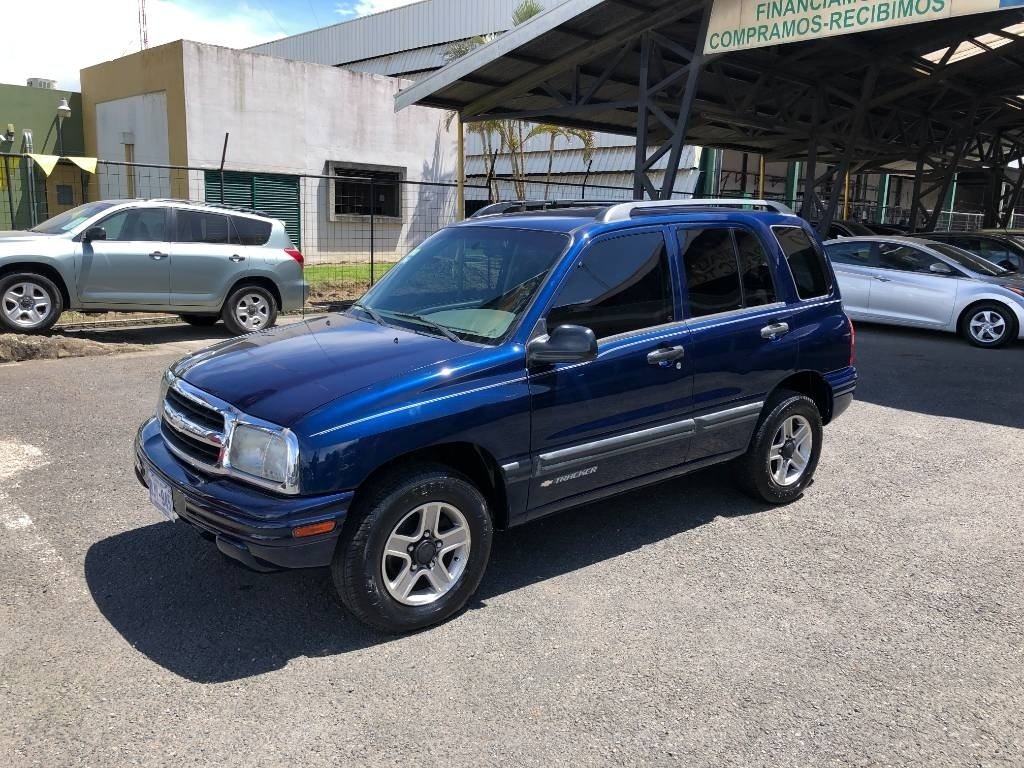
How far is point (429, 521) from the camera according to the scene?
3578 millimetres

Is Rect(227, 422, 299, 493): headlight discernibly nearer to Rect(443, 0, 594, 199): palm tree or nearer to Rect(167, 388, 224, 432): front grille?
Rect(167, 388, 224, 432): front grille

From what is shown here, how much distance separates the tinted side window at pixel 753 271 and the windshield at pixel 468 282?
131 centimetres

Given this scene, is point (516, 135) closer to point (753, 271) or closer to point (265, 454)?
point (753, 271)

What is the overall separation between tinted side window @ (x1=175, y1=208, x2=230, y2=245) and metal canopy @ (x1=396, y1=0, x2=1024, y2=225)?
4999 mm

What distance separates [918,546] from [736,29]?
884 centimetres

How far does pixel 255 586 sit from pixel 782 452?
3.27m

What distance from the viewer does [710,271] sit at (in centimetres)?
473

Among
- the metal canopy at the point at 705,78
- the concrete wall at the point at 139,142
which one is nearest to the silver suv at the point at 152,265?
the metal canopy at the point at 705,78

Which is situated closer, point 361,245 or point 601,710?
point 601,710

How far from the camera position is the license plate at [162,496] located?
11.8 ft

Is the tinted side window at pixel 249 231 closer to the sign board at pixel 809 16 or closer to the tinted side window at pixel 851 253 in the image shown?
the sign board at pixel 809 16

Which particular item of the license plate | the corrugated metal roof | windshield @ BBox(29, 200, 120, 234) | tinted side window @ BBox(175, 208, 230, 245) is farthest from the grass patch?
the corrugated metal roof

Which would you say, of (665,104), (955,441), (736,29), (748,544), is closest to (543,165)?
(665,104)

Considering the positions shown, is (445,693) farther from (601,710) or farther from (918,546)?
(918,546)
